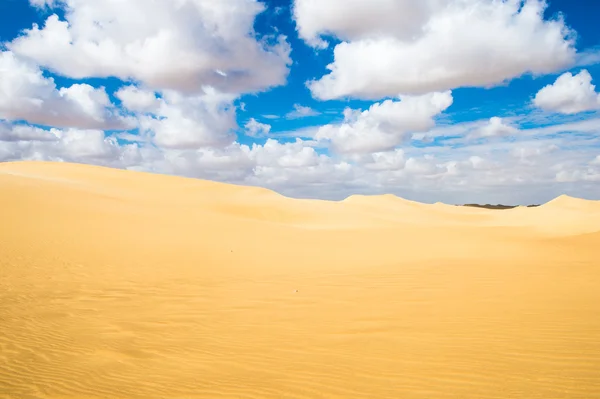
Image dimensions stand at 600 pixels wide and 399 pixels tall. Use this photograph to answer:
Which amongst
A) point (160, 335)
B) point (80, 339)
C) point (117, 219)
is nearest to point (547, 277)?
point (160, 335)

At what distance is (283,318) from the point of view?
6.67m

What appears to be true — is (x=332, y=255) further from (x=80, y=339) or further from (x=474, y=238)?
(x=80, y=339)

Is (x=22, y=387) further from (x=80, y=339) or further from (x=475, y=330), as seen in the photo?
(x=475, y=330)

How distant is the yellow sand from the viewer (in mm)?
4098

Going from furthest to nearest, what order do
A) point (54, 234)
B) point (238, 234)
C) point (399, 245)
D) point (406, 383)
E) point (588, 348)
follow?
1. point (238, 234)
2. point (399, 245)
3. point (54, 234)
4. point (588, 348)
5. point (406, 383)

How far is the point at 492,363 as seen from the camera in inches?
172

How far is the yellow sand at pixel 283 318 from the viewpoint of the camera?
410 cm

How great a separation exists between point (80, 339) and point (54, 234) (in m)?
11.2

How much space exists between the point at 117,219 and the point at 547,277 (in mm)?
17411

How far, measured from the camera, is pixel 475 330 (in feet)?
18.4

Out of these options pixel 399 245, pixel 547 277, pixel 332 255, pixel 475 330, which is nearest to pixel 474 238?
pixel 399 245

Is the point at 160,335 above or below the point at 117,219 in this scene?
below

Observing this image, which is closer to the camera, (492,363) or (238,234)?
(492,363)

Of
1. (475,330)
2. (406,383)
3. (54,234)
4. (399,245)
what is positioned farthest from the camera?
(399,245)
